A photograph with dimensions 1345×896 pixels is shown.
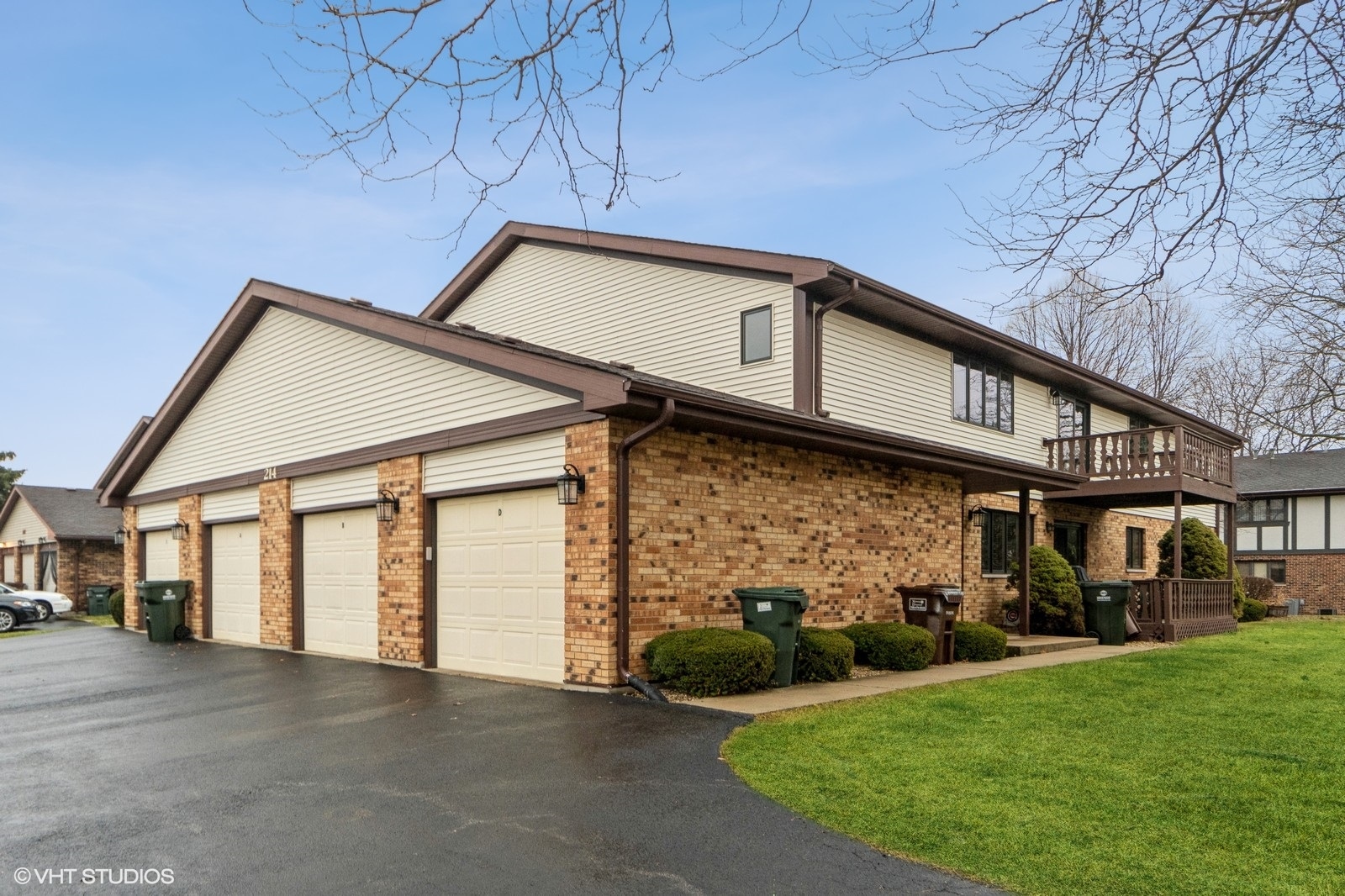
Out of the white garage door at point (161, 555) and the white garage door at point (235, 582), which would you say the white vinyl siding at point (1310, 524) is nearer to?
the white garage door at point (235, 582)

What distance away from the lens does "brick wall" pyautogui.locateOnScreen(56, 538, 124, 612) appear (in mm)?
35688

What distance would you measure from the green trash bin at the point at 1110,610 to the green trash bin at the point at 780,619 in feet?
31.5

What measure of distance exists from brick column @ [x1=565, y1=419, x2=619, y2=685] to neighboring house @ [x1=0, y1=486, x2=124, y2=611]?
28906mm

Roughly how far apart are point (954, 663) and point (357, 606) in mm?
8924

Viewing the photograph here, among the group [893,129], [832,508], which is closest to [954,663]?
[832,508]

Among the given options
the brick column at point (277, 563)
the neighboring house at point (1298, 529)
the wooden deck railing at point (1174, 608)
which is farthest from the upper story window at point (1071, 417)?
the brick column at point (277, 563)

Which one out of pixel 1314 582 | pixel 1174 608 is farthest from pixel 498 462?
pixel 1314 582

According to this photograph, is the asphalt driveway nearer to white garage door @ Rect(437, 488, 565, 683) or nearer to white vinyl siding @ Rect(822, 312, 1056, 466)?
white garage door @ Rect(437, 488, 565, 683)

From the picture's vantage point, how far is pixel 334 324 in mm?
15461

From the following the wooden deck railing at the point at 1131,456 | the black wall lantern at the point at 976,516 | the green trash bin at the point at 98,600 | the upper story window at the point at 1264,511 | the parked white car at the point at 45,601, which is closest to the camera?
the black wall lantern at the point at 976,516

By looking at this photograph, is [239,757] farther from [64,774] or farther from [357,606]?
[357,606]

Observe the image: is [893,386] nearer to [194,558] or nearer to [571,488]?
[571,488]

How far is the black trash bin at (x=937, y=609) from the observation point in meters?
13.8

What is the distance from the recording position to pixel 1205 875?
481 centimetres
